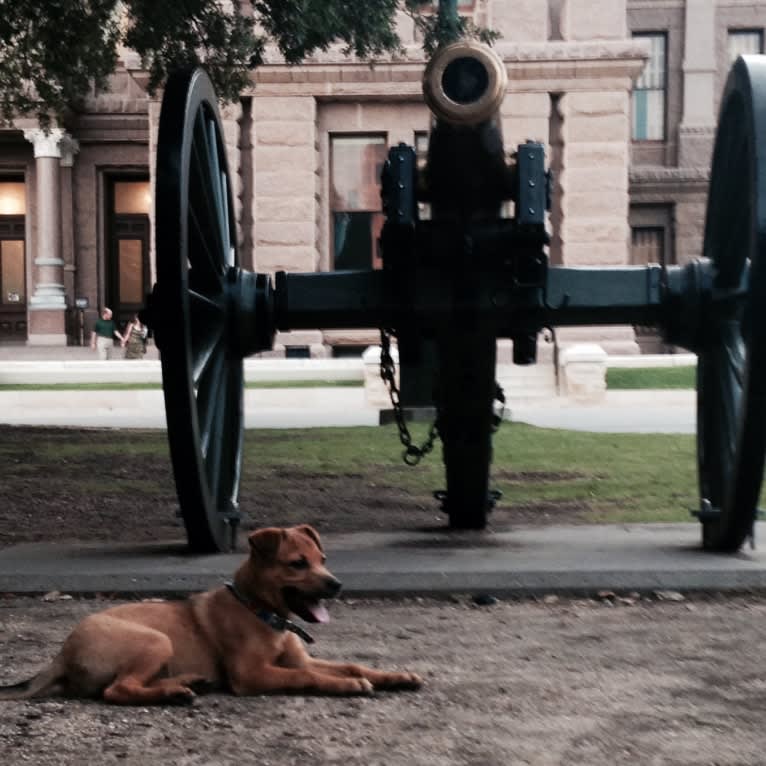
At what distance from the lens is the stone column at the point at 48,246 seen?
96.3 feet

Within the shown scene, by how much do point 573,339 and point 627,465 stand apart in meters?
13.4

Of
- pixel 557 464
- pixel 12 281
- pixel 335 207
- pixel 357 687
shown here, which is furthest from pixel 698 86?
pixel 357 687

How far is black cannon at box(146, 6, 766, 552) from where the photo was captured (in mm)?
5402

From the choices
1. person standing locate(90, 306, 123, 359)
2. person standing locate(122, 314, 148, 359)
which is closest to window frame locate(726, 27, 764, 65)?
person standing locate(122, 314, 148, 359)

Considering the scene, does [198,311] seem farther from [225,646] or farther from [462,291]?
[225,646]

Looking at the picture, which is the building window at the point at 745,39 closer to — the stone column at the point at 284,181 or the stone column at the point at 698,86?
the stone column at the point at 698,86

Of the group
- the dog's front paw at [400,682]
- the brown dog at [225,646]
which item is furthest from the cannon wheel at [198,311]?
the dog's front paw at [400,682]

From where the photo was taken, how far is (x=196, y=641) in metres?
3.80

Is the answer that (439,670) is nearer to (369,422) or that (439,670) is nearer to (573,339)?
(369,422)

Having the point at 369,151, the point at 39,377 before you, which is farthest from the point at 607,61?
the point at 39,377

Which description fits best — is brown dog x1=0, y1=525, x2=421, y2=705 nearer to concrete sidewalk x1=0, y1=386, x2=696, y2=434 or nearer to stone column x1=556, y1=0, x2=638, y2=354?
concrete sidewalk x1=0, y1=386, x2=696, y2=434

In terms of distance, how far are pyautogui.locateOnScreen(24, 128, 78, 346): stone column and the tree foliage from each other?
15.0 m

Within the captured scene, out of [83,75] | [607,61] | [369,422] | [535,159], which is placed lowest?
[369,422]

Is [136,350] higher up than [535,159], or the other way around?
[535,159]
